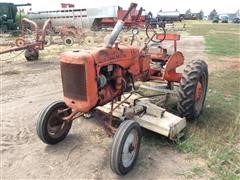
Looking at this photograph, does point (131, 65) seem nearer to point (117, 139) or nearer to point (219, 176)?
point (117, 139)

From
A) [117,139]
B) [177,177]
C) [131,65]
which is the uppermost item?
[131,65]

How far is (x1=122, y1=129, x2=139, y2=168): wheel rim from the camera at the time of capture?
12.3 ft

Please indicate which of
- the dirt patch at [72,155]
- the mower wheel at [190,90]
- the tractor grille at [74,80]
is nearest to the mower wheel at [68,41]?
the dirt patch at [72,155]

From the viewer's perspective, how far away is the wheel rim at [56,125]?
449 cm

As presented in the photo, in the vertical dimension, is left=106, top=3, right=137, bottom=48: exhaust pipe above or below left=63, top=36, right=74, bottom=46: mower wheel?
above

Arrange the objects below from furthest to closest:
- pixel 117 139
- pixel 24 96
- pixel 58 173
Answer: pixel 24 96 → pixel 58 173 → pixel 117 139

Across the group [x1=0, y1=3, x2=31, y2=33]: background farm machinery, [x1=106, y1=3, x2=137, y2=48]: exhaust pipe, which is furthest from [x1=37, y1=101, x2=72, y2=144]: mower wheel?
[x1=0, y1=3, x2=31, y2=33]: background farm machinery

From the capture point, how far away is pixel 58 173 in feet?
12.8

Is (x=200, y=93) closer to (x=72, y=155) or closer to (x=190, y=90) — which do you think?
(x=190, y=90)

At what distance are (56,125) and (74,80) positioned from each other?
970 mm

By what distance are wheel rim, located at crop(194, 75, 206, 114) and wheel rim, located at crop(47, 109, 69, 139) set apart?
6.52 ft

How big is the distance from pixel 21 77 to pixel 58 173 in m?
5.42

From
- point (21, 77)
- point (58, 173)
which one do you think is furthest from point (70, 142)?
point (21, 77)

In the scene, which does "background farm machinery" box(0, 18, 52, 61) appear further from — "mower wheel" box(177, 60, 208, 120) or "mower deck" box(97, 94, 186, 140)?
"mower wheel" box(177, 60, 208, 120)
